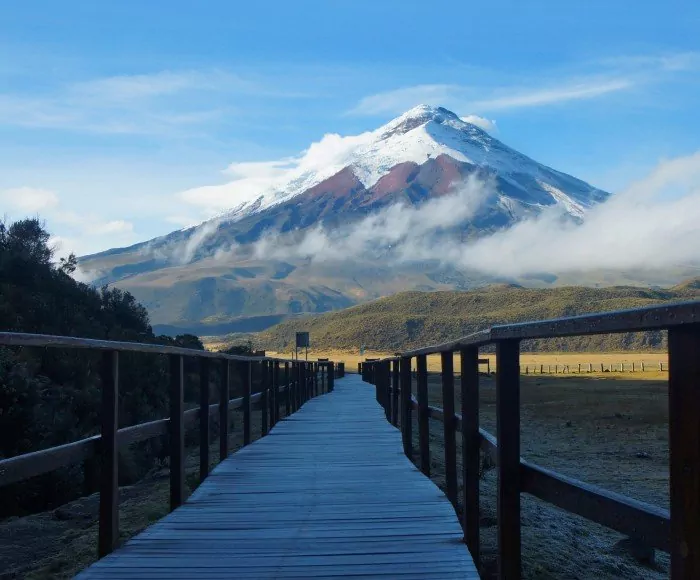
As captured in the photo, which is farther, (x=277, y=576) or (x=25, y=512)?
(x=25, y=512)

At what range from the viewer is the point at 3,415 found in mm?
8594

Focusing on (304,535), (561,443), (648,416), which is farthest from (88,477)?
(648,416)

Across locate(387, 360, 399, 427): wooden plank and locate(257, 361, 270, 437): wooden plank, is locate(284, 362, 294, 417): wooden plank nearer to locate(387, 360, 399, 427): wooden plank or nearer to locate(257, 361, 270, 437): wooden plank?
locate(387, 360, 399, 427): wooden plank

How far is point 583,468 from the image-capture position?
11.7 m

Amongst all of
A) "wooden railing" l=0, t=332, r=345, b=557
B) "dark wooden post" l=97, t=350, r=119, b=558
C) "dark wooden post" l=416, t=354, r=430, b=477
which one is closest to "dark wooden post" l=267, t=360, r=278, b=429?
"dark wooden post" l=416, t=354, r=430, b=477

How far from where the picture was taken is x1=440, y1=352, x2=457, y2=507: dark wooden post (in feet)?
19.0

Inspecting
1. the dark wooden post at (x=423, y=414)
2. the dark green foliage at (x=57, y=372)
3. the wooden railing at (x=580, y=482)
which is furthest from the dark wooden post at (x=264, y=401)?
the wooden railing at (x=580, y=482)

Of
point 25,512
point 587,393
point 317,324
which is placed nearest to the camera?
point 25,512

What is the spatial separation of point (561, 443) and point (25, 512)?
9658 millimetres

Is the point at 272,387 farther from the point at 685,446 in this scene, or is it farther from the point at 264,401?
the point at 685,446

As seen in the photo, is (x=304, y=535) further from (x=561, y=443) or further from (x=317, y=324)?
(x=317, y=324)

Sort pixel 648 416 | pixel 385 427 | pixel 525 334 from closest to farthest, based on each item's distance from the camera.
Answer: pixel 525 334
pixel 385 427
pixel 648 416

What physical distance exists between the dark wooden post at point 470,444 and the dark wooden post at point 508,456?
82cm

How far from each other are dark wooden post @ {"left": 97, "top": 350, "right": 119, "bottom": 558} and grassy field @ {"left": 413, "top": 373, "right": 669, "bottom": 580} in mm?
2517
